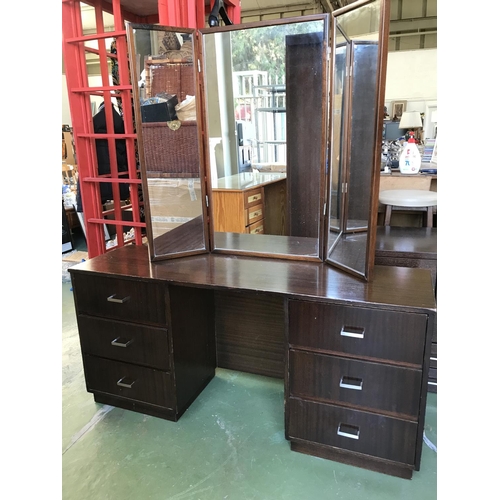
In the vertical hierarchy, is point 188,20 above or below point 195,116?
above

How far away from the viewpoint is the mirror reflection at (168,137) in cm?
173

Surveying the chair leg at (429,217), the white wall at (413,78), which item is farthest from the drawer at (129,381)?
the white wall at (413,78)

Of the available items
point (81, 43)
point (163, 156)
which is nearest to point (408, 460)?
point (163, 156)

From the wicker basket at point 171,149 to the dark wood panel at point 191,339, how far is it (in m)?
0.55

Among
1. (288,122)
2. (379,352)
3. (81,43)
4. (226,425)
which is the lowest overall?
(226,425)

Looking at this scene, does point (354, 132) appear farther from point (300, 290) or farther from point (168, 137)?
point (168, 137)

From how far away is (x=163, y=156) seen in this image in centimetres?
186

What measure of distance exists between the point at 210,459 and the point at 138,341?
586mm

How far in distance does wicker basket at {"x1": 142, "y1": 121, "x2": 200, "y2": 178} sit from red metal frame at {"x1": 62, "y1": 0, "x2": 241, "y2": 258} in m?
0.96

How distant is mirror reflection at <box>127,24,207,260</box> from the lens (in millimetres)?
1734

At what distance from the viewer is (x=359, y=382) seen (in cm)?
151

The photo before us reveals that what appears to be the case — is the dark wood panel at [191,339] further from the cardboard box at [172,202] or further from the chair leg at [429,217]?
the chair leg at [429,217]
